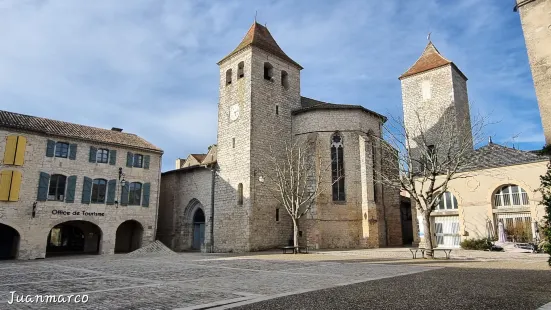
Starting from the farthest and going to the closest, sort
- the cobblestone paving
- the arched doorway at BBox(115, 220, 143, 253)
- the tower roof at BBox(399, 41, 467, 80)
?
1. the tower roof at BBox(399, 41, 467, 80)
2. the arched doorway at BBox(115, 220, 143, 253)
3. the cobblestone paving

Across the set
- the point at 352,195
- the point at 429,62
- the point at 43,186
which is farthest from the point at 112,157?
the point at 429,62

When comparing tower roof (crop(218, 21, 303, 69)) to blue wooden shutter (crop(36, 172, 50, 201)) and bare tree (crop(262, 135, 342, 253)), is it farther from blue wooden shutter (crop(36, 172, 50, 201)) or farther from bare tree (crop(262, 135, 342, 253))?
blue wooden shutter (crop(36, 172, 50, 201))

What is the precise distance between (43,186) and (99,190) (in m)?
2.99

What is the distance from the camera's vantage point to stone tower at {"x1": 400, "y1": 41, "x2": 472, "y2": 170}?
26953mm

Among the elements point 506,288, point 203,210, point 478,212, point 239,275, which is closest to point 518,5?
point 506,288

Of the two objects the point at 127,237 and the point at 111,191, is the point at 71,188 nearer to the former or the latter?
the point at 111,191

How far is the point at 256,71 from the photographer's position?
24812 mm

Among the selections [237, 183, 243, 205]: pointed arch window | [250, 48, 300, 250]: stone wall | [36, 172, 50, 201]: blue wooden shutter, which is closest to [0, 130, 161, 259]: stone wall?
[36, 172, 50, 201]: blue wooden shutter

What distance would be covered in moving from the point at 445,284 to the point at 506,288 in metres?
1.10

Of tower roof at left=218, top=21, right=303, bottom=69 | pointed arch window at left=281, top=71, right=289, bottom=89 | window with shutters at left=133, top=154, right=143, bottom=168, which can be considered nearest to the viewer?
window with shutters at left=133, top=154, right=143, bottom=168

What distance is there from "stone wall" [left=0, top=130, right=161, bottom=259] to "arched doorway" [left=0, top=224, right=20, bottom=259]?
6.34 ft

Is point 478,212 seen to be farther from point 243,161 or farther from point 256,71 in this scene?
point 256,71

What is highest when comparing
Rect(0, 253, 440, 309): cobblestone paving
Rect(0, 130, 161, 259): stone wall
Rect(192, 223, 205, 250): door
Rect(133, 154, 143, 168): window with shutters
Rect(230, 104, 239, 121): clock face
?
Rect(230, 104, 239, 121): clock face

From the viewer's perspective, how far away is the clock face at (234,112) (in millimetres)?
25016
